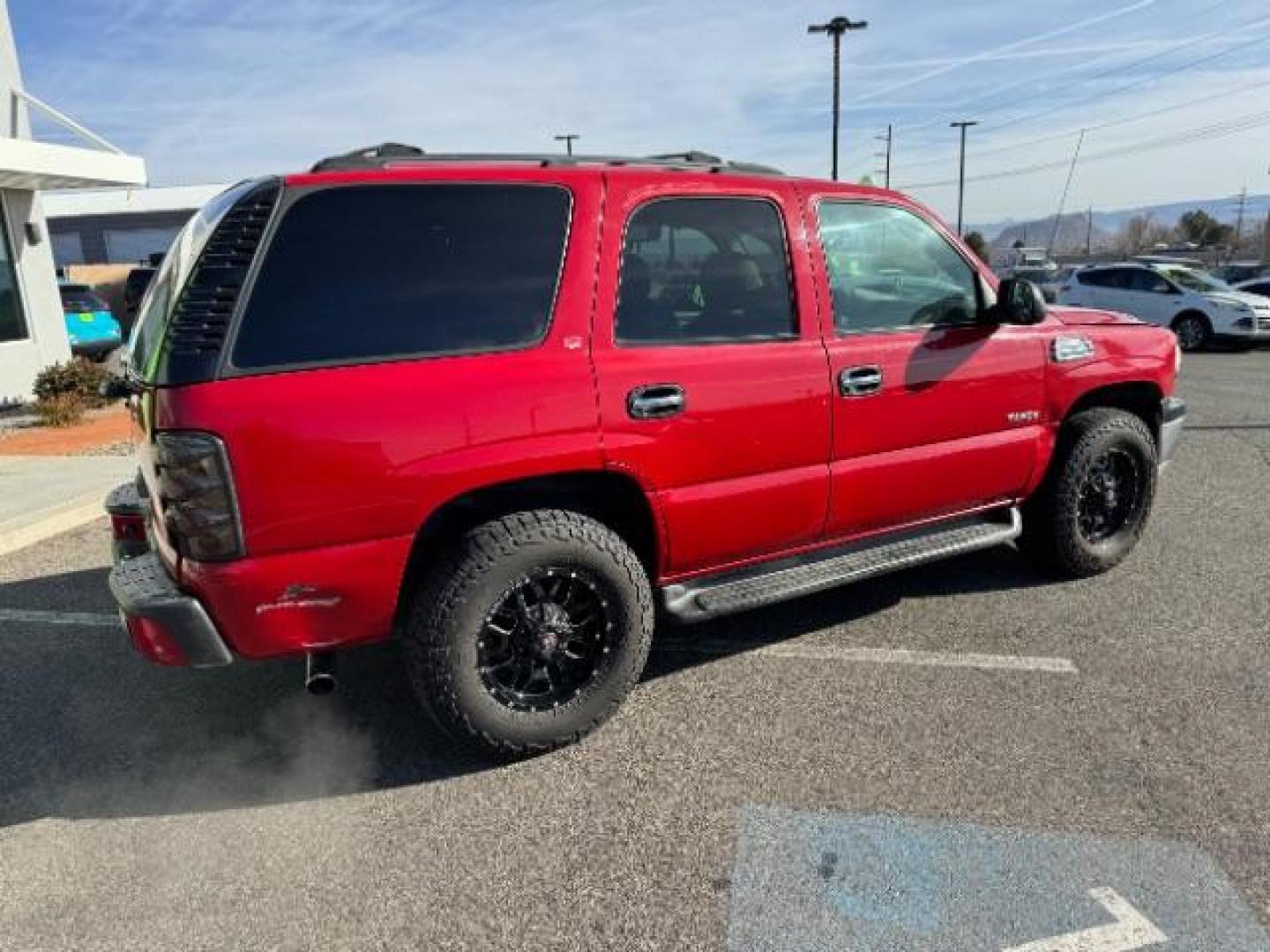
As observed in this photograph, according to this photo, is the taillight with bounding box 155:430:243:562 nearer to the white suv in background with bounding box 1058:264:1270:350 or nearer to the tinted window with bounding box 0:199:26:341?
the tinted window with bounding box 0:199:26:341

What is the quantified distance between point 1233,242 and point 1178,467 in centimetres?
6658

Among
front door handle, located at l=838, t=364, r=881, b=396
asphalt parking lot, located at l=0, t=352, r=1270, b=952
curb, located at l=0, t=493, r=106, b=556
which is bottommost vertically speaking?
asphalt parking lot, located at l=0, t=352, r=1270, b=952

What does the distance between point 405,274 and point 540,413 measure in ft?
1.92

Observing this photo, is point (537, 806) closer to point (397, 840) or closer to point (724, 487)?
point (397, 840)

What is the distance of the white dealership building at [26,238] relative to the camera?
38.7ft

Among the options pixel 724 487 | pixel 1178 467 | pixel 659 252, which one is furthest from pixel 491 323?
pixel 1178 467

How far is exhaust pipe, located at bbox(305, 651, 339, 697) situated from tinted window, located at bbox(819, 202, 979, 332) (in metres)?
2.21

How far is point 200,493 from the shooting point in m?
2.64

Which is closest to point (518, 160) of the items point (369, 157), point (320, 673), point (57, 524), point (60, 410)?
point (369, 157)

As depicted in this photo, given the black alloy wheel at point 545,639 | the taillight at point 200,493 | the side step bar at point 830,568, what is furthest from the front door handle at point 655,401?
the taillight at point 200,493

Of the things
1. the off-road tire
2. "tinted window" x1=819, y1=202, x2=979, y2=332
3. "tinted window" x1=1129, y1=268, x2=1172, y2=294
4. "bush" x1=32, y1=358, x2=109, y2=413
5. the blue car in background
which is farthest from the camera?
"tinted window" x1=1129, y1=268, x2=1172, y2=294

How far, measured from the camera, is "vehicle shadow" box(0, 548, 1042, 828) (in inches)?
123

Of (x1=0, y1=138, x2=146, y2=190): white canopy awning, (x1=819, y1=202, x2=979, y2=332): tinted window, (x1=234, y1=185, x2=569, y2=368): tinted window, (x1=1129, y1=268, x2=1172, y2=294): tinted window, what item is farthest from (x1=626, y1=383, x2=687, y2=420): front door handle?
(x1=1129, y1=268, x2=1172, y2=294): tinted window

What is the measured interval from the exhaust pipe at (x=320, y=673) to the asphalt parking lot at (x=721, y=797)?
0.37m
